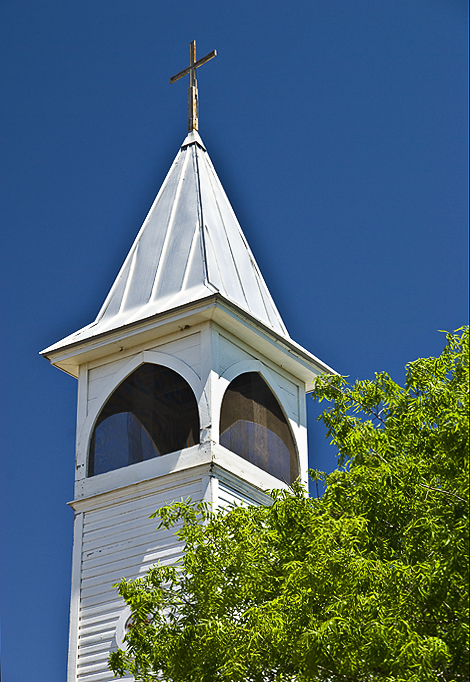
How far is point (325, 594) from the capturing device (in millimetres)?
9859

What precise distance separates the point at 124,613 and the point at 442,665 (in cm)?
689

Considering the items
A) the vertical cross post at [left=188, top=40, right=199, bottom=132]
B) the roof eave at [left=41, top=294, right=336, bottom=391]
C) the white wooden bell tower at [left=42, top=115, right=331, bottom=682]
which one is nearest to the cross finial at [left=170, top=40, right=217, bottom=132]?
the vertical cross post at [left=188, top=40, right=199, bottom=132]

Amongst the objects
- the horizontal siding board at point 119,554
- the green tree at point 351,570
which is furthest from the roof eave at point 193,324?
the green tree at point 351,570

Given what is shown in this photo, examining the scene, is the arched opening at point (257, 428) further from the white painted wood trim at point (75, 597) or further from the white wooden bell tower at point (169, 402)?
the white painted wood trim at point (75, 597)

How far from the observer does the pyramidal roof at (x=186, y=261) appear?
17188 mm

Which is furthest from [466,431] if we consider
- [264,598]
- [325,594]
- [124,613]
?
[124,613]

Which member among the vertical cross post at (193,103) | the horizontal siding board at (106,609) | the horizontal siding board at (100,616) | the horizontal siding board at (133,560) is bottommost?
the horizontal siding board at (100,616)

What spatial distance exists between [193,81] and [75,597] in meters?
10.5

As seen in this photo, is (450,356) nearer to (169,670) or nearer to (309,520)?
(309,520)

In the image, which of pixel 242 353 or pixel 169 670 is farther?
pixel 242 353

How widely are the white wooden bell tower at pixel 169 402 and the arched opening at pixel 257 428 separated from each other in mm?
22

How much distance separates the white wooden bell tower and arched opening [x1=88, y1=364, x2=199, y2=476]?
2 centimetres

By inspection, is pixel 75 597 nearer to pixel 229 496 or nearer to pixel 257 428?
pixel 229 496

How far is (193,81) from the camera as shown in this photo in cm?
2102
